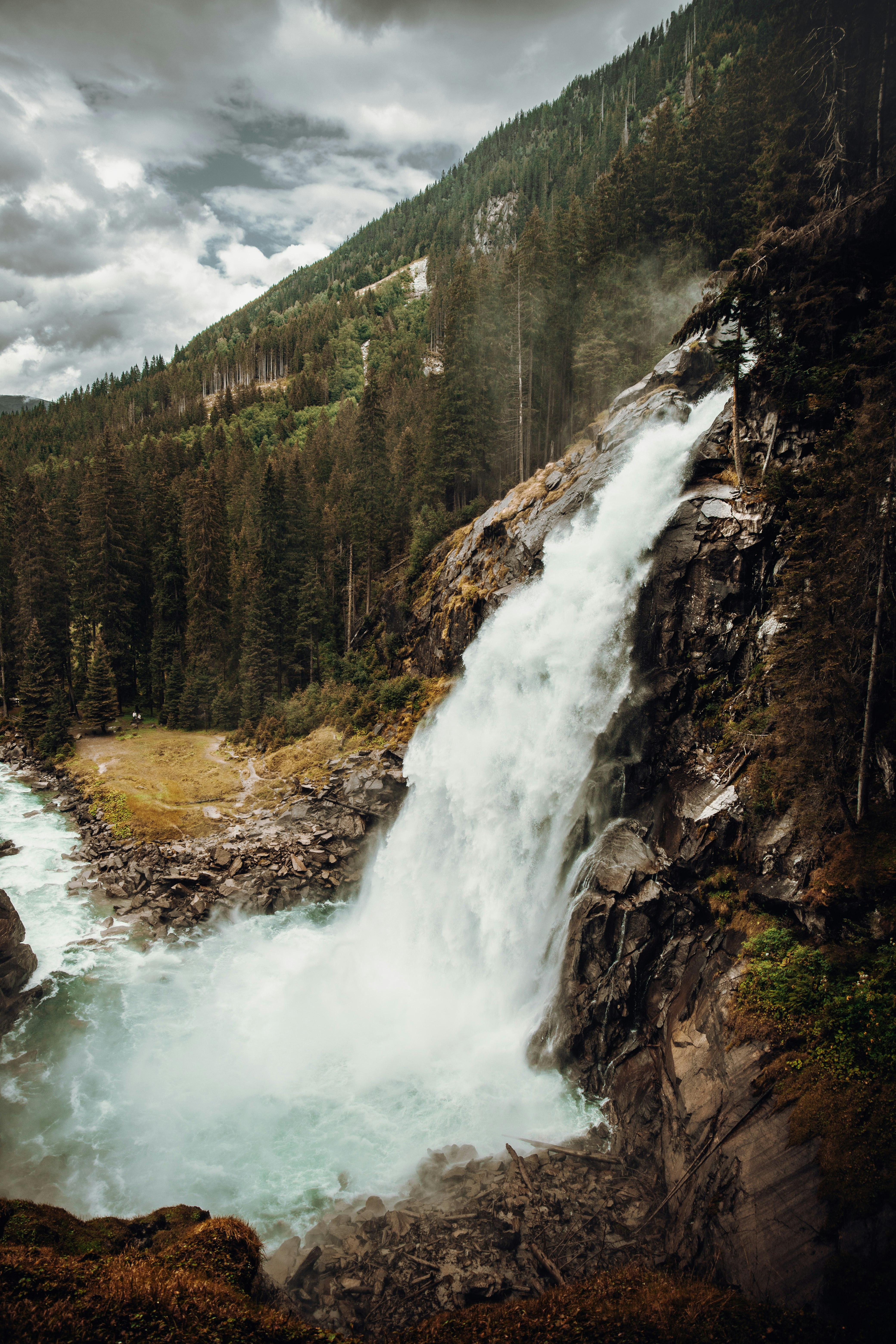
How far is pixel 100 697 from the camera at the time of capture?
4197cm

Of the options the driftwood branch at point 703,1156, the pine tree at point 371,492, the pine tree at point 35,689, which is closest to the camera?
the driftwood branch at point 703,1156

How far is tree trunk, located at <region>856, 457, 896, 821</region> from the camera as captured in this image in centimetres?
1231

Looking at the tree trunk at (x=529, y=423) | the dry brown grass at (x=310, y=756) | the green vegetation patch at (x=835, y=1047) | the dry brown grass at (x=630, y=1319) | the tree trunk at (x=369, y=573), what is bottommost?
the dry brown grass at (x=310, y=756)

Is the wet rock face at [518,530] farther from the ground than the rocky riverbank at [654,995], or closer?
farther from the ground

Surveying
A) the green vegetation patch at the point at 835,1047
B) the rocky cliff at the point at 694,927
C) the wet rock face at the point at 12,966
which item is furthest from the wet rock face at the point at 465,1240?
the wet rock face at the point at 12,966

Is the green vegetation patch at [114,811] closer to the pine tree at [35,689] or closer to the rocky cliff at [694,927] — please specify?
the pine tree at [35,689]

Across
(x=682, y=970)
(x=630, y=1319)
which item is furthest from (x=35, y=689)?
(x=630, y=1319)

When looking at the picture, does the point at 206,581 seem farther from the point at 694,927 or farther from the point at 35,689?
the point at 694,927

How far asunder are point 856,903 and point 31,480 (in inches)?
2520

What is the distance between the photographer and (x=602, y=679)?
20.8 meters

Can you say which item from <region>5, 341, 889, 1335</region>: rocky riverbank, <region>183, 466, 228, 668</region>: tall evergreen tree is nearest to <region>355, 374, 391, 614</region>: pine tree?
<region>183, 466, 228, 668</region>: tall evergreen tree

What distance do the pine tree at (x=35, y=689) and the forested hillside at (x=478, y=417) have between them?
0.47 ft

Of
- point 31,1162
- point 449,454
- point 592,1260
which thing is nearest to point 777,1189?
point 592,1260

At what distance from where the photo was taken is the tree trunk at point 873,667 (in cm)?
1231
